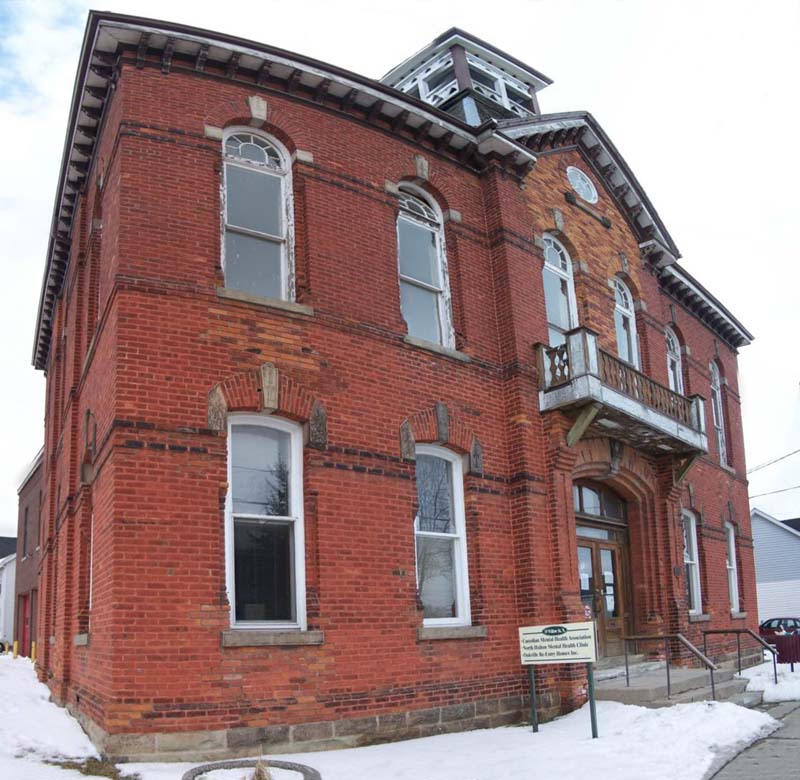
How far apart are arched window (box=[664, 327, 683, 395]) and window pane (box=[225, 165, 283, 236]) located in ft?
37.7

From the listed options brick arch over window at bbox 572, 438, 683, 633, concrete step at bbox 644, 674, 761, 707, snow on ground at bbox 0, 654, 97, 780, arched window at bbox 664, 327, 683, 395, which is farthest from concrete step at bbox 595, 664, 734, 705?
arched window at bbox 664, 327, 683, 395

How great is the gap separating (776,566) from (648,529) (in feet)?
98.4

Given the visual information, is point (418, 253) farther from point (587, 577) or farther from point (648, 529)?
point (648, 529)

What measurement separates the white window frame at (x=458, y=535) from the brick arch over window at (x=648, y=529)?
11.8 ft

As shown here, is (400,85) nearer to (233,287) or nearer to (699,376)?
(699,376)

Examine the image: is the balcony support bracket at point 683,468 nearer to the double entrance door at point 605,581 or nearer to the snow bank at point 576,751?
the double entrance door at point 605,581

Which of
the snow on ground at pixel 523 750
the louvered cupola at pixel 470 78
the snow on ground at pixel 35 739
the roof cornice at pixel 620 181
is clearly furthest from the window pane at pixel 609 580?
the louvered cupola at pixel 470 78

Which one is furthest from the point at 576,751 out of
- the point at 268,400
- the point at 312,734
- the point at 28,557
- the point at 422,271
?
the point at 28,557

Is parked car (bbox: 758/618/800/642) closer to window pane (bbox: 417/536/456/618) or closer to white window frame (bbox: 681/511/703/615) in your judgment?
white window frame (bbox: 681/511/703/615)

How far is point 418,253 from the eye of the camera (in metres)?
13.7

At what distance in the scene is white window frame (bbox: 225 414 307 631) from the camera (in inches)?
401

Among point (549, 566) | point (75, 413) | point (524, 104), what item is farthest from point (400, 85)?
point (549, 566)

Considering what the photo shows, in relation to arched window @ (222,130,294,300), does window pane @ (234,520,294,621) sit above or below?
below

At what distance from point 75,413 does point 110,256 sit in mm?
4231
